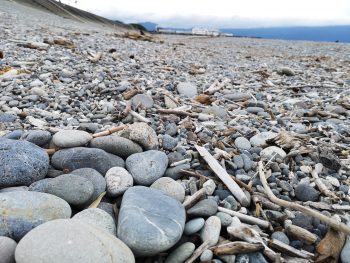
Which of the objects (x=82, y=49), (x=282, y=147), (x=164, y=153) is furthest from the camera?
(x=82, y=49)

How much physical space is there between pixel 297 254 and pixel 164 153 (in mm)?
1758

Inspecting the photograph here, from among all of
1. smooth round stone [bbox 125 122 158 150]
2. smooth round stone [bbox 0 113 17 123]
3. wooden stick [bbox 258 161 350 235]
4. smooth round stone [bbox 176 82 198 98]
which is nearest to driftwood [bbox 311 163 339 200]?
wooden stick [bbox 258 161 350 235]

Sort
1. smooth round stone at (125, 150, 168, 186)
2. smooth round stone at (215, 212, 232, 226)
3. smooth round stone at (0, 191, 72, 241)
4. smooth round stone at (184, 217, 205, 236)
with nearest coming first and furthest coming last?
1. smooth round stone at (0, 191, 72, 241)
2. smooth round stone at (184, 217, 205, 236)
3. smooth round stone at (215, 212, 232, 226)
4. smooth round stone at (125, 150, 168, 186)

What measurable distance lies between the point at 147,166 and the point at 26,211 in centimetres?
132

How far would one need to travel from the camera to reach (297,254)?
279 cm

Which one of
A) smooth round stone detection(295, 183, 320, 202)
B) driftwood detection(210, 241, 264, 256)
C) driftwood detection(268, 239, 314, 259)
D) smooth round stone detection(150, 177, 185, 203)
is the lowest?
driftwood detection(268, 239, 314, 259)

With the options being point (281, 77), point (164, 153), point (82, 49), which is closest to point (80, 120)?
point (164, 153)

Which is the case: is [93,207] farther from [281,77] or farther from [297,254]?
[281,77]

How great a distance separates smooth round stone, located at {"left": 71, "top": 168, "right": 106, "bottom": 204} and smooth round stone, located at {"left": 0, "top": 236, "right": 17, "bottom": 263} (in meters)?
0.88

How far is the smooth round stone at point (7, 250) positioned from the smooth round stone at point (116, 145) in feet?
5.08

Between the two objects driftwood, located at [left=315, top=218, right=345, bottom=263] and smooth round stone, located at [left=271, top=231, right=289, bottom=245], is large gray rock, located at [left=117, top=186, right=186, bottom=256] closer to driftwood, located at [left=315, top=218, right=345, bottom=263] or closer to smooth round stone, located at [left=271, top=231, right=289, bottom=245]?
smooth round stone, located at [left=271, top=231, right=289, bottom=245]

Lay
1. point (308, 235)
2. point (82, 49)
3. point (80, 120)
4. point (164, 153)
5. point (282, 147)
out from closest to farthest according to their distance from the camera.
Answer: point (308, 235), point (164, 153), point (282, 147), point (80, 120), point (82, 49)

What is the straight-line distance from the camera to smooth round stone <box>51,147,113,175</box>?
3.46 meters

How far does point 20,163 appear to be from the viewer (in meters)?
3.12
